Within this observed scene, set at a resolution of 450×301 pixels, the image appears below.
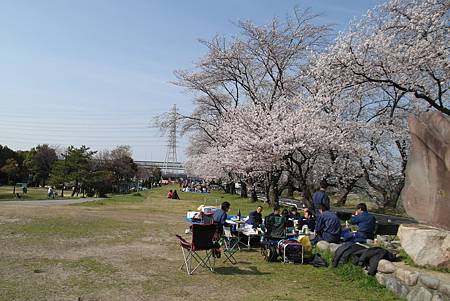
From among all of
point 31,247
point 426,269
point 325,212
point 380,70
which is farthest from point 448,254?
point 380,70

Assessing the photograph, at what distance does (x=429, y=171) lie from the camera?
679 centimetres

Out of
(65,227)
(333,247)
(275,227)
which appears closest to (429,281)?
(333,247)

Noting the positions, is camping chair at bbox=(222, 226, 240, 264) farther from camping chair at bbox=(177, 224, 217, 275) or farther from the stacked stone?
the stacked stone

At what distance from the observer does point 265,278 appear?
748 cm

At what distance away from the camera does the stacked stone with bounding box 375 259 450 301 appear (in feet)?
18.2

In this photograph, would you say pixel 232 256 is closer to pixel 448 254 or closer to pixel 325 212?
pixel 325 212

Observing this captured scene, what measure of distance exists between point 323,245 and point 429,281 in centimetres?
390

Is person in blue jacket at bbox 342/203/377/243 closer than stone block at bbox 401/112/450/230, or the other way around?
stone block at bbox 401/112/450/230

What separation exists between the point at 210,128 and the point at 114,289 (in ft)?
87.1

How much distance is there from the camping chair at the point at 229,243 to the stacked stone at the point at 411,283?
322 centimetres

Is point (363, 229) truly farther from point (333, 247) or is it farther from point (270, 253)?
point (270, 253)

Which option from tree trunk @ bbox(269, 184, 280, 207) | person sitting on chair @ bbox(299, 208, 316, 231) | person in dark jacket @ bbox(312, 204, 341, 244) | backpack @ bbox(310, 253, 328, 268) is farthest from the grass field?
tree trunk @ bbox(269, 184, 280, 207)

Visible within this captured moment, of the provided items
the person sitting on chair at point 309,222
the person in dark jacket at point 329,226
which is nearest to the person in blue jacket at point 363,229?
the person in dark jacket at point 329,226

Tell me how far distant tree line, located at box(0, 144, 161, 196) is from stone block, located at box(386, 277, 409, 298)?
1410 inches
